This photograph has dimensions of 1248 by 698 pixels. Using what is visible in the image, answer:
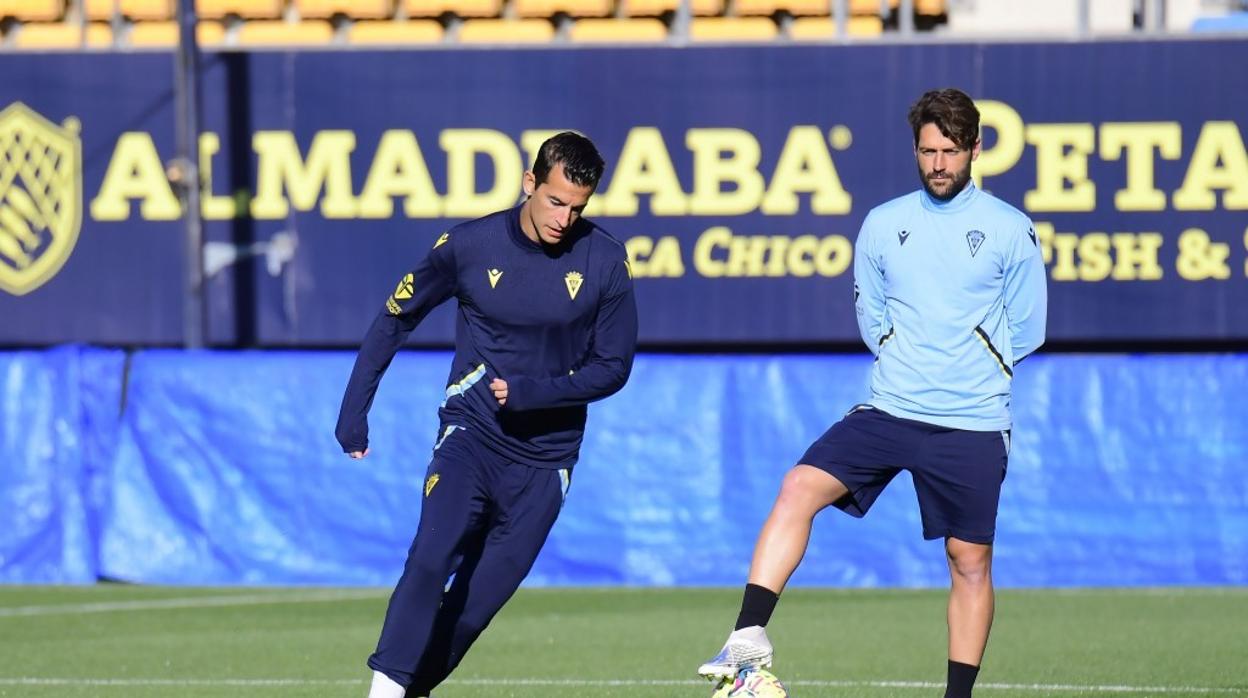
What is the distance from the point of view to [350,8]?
53.3 ft

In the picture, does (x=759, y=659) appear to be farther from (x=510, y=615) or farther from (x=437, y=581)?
(x=510, y=615)

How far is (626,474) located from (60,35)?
682 cm

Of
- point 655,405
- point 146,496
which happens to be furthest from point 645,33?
point 146,496

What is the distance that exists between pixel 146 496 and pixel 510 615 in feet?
9.95

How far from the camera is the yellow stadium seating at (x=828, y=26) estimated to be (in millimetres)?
15734

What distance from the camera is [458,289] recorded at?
6422 millimetres

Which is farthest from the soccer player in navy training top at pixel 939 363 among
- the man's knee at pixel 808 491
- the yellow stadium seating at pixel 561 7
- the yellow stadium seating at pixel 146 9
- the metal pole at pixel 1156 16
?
the yellow stadium seating at pixel 146 9

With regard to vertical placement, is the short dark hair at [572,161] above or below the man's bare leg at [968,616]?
above

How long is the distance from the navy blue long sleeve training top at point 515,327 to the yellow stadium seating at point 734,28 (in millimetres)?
9448

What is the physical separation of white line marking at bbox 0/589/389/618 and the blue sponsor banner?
11.0 ft

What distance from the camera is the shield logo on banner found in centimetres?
1522

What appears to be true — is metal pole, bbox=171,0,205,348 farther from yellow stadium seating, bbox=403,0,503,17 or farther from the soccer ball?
the soccer ball

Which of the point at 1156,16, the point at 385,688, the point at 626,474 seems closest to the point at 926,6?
the point at 1156,16

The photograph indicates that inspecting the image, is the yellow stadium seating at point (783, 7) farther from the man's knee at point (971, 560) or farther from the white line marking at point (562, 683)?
the man's knee at point (971, 560)
